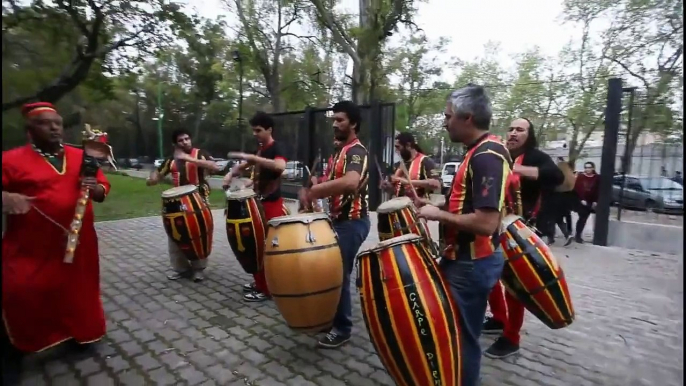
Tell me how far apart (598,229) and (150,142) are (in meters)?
29.2

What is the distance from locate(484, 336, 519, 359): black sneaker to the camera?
3.27 meters

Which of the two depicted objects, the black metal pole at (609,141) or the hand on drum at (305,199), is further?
the black metal pole at (609,141)

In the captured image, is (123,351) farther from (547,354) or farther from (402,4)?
(402,4)

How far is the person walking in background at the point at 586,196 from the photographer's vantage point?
8.15m

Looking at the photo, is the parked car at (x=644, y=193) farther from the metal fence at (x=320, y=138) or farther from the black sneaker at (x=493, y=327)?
the black sneaker at (x=493, y=327)

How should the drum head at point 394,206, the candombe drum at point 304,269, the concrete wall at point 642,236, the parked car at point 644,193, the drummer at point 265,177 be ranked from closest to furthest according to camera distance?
the candombe drum at point 304,269
the drum head at point 394,206
the drummer at point 265,177
the parked car at point 644,193
the concrete wall at point 642,236

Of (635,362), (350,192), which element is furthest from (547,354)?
(350,192)

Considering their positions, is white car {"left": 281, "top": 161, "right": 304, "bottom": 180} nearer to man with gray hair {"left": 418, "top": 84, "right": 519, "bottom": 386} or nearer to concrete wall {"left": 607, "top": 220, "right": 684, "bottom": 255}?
concrete wall {"left": 607, "top": 220, "right": 684, "bottom": 255}

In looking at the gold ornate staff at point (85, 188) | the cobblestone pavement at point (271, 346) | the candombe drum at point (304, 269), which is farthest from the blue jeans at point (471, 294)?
the gold ornate staff at point (85, 188)

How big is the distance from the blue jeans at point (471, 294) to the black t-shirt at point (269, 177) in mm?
2486

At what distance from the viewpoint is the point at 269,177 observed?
4438 mm

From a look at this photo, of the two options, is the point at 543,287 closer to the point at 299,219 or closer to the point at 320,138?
the point at 299,219

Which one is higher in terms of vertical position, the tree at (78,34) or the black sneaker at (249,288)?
the tree at (78,34)

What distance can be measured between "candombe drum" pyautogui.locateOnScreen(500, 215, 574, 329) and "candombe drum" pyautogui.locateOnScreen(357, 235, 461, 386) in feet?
2.69
